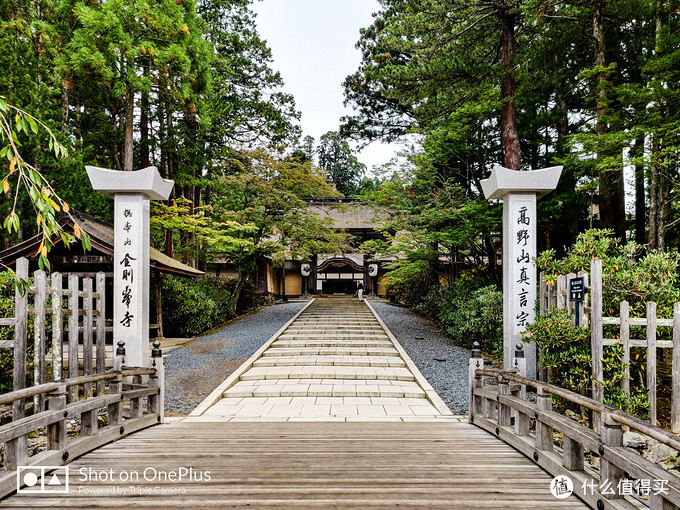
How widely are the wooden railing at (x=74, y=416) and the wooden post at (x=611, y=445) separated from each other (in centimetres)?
428

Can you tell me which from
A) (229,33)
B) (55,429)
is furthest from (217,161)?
(55,429)

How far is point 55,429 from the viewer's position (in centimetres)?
362

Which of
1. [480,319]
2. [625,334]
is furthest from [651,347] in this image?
[480,319]

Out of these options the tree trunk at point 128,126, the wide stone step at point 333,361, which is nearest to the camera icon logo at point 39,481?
the wide stone step at point 333,361

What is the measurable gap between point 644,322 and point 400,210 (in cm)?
915

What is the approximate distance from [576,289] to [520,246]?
53.8 inches

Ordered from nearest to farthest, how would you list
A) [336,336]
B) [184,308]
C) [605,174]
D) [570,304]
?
[570,304] < [605,174] < [336,336] < [184,308]

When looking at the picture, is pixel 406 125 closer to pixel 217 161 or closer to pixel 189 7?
→ pixel 217 161

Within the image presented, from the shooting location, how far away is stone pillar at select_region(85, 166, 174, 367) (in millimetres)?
6309

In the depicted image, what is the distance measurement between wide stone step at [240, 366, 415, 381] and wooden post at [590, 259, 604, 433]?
3.90 meters

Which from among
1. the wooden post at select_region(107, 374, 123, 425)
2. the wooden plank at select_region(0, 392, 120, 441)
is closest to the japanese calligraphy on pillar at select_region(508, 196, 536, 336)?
the wooden post at select_region(107, 374, 123, 425)

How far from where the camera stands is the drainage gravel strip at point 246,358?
23.0 ft

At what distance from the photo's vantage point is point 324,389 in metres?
7.35

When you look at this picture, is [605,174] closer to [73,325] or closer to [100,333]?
[100,333]
